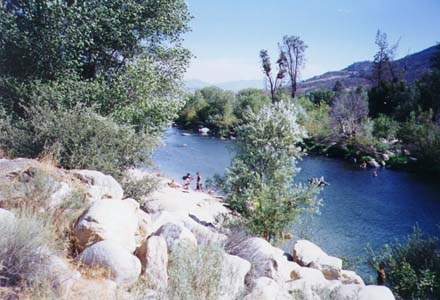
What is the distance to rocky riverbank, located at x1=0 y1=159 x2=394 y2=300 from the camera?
177 inches

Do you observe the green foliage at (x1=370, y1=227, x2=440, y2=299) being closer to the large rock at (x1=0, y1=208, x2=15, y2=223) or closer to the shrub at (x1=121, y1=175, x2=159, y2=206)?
the shrub at (x1=121, y1=175, x2=159, y2=206)

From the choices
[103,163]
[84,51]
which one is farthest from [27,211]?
[84,51]

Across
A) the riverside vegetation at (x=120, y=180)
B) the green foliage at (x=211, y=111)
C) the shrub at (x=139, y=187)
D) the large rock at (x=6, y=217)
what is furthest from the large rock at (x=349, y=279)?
the green foliage at (x=211, y=111)

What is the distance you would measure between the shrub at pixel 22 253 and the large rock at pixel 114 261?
1.75 ft

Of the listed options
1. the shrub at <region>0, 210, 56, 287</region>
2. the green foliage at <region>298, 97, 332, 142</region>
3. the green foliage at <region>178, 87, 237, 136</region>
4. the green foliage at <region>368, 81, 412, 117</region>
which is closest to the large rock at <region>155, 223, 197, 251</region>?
the shrub at <region>0, 210, 56, 287</region>

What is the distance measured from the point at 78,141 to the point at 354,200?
708 inches

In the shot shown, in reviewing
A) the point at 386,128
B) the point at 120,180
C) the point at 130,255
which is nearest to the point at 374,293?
the point at 130,255

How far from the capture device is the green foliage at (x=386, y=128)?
4175 cm

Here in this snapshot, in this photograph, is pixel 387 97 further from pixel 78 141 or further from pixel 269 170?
pixel 78 141

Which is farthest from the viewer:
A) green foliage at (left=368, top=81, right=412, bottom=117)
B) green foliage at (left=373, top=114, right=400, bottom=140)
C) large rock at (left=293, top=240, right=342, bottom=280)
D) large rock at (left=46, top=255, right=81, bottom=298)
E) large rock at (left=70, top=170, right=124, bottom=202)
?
green foliage at (left=368, top=81, right=412, bottom=117)

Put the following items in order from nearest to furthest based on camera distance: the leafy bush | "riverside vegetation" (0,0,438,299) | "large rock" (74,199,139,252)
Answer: "riverside vegetation" (0,0,438,299)
"large rock" (74,199,139,252)
the leafy bush

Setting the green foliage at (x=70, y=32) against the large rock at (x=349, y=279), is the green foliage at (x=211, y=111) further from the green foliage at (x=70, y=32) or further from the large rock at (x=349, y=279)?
the large rock at (x=349, y=279)

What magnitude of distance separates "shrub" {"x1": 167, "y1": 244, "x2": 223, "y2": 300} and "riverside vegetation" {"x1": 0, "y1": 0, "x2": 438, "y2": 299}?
17 mm

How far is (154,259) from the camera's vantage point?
17.7 feet
